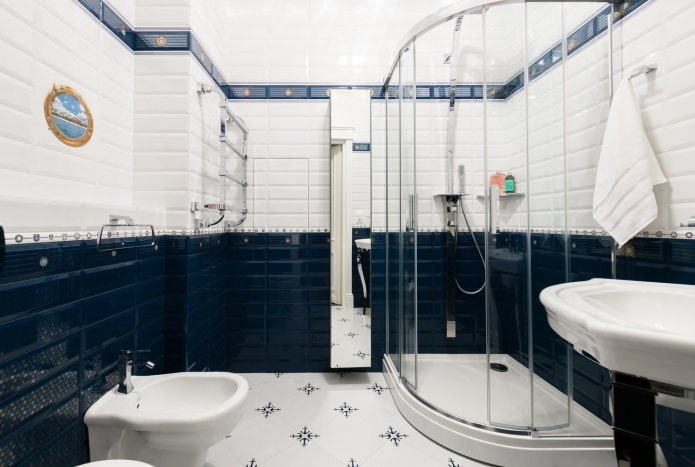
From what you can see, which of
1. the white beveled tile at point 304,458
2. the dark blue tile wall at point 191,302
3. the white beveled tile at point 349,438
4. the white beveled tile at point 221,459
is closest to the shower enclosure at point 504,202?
the white beveled tile at point 349,438

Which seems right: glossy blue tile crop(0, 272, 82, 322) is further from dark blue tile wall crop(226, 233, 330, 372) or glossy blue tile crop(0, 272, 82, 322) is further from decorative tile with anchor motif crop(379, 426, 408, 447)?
decorative tile with anchor motif crop(379, 426, 408, 447)

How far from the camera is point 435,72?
179cm

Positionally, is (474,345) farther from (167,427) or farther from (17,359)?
(17,359)

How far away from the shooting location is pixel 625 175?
1093 mm

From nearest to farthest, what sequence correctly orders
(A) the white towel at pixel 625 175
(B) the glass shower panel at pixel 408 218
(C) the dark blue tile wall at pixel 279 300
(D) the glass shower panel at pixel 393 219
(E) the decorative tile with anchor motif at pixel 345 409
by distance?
(A) the white towel at pixel 625 175
(E) the decorative tile with anchor motif at pixel 345 409
(B) the glass shower panel at pixel 408 218
(D) the glass shower panel at pixel 393 219
(C) the dark blue tile wall at pixel 279 300

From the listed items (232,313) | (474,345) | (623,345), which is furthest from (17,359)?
(474,345)

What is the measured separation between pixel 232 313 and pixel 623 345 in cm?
197

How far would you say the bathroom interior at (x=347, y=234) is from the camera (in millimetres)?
844

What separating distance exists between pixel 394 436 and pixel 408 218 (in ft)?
3.91

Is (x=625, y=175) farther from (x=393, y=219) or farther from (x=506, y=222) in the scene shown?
(x=393, y=219)

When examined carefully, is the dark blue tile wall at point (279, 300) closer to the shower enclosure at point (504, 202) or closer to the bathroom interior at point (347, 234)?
the bathroom interior at point (347, 234)

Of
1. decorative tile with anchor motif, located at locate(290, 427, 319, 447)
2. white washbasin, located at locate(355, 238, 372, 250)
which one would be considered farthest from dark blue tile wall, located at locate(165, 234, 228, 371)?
white washbasin, located at locate(355, 238, 372, 250)

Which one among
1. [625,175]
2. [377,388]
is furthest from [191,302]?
[625,175]

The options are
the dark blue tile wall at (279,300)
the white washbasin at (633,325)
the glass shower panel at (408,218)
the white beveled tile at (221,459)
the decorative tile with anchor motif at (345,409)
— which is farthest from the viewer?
the dark blue tile wall at (279,300)
